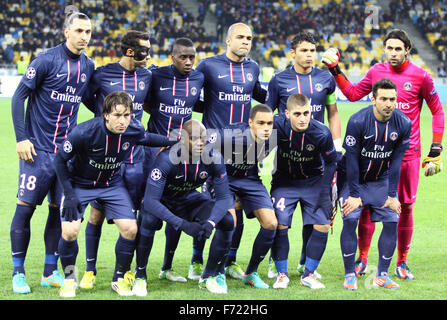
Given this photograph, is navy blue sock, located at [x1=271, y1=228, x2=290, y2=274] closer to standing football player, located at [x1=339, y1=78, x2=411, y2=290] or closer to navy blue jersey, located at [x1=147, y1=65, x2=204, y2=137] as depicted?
standing football player, located at [x1=339, y1=78, x2=411, y2=290]

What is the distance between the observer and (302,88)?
21.5 feet

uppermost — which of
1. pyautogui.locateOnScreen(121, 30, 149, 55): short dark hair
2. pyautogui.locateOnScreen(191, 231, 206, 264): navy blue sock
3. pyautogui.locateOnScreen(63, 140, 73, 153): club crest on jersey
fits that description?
pyautogui.locateOnScreen(121, 30, 149, 55): short dark hair

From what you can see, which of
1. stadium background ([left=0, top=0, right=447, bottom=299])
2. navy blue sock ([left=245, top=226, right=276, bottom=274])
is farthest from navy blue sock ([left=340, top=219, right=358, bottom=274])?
stadium background ([left=0, top=0, right=447, bottom=299])

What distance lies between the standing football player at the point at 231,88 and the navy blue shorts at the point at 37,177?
1675mm

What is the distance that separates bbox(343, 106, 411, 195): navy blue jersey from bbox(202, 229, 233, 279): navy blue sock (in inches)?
51.6

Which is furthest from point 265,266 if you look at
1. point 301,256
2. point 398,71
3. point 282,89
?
point 398,71

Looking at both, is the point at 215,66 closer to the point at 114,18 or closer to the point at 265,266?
the point at 265,266

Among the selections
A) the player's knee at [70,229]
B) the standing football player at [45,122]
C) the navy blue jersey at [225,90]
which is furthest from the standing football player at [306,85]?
the player's knee at [70,229]

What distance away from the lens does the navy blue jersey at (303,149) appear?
237 inches

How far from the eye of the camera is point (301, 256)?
677 cm

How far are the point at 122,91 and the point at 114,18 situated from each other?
28.6 metres

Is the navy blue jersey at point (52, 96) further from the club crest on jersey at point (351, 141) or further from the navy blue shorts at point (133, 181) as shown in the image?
the club crest on jersey at point (351, 141)

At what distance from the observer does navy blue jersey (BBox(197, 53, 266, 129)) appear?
21.6 ft

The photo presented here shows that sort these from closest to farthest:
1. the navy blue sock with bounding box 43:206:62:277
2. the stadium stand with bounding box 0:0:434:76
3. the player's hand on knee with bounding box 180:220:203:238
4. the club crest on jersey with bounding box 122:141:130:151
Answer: the player's hand on knee with bounding box 180:220:203:238 < the club crest on jersey with bounding box 122:141:130:151 < the navy blue sock with bounding box 43:206:62:277 < the stadium stand with bounding box 0:0:434:76
